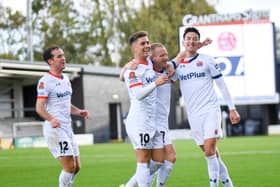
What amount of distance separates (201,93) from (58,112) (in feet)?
7.29

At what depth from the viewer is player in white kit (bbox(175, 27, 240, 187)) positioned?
11.2 meters

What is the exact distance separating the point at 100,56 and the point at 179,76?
61720 mm

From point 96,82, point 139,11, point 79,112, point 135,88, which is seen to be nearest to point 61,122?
point 79,112

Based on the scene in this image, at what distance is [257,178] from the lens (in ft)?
48.7

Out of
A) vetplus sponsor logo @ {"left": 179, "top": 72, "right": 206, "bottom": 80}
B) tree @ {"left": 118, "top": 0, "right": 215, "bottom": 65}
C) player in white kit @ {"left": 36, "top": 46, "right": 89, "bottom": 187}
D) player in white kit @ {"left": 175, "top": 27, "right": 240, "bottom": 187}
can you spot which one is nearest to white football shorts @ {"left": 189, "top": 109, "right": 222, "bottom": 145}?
player in white kit @ {"left": 175, "top": 27, "right": 240, "bottom": 187}

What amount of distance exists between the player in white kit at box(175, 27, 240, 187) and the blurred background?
28208 millimetres

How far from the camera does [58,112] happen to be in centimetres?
1139

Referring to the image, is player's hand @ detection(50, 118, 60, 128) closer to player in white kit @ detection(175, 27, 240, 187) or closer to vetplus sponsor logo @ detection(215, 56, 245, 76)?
player in white kit @ detection(175, 27, 240, 187)

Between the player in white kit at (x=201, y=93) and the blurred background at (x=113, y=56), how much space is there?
2821 cm

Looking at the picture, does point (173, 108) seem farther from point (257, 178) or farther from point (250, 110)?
point (257, 178)

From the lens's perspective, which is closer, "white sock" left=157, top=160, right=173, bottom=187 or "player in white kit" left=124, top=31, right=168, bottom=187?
"player in white kit" left=124, top=31, right=168, bottom=187

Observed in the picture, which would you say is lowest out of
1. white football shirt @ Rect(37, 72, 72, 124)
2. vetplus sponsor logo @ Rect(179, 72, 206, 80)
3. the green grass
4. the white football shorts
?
the green grass

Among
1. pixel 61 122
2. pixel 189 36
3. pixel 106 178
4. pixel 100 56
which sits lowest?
pixel 106 178

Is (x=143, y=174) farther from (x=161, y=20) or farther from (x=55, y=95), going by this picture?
(x=161, y=20)
